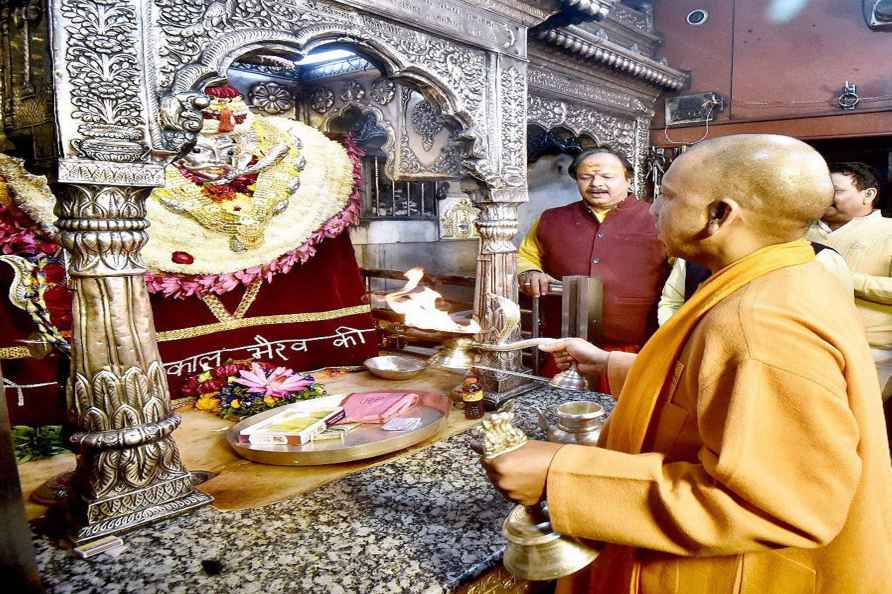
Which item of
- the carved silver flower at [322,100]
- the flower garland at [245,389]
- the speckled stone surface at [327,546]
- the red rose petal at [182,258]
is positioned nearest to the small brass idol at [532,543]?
the speckled stone surface at [327,546]

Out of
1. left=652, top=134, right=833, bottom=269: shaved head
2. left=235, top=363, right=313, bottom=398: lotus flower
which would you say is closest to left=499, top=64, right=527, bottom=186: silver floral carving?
left=235, top=363, right=313, bottom=398: lotus flower

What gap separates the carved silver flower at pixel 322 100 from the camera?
4312 millimetres

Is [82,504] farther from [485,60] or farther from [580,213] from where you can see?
[580,213]

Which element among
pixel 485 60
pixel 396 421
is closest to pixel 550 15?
pixel 485 60

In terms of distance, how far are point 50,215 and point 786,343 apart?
332 cm

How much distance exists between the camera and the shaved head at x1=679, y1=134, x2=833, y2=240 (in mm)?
1078

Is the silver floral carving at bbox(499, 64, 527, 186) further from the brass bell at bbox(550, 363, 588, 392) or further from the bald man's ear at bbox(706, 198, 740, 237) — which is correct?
the bald man's ear at bbox(706, 198, 740, 237)

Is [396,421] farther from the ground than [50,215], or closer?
closer

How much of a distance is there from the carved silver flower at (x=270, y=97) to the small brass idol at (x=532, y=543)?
3.75m

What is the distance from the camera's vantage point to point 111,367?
1757 mm

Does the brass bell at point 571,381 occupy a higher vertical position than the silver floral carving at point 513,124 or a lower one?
lower

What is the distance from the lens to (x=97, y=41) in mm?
1653

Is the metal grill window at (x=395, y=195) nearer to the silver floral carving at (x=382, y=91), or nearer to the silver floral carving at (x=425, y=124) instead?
the silver floral carving at (x=382, y=91)

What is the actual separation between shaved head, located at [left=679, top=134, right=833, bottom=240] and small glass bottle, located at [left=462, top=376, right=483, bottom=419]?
184 centimetres
